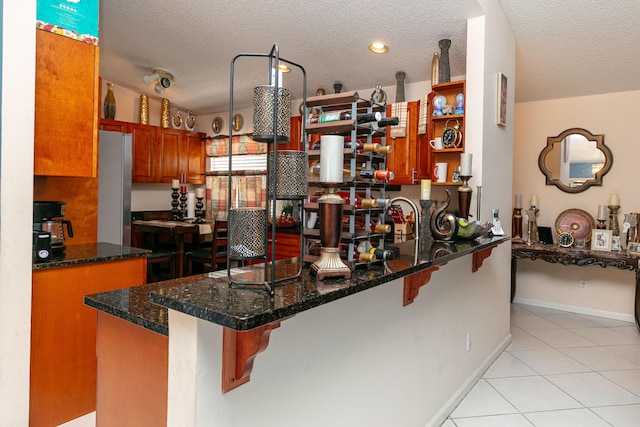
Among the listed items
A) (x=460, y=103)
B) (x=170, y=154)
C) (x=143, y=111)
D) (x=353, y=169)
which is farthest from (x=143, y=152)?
(x=353, y=169)

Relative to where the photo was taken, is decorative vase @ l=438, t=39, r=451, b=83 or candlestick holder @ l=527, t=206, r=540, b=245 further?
candlestick holder @ l=527, t=206, r=540, b=245

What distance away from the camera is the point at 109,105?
5.16 meters

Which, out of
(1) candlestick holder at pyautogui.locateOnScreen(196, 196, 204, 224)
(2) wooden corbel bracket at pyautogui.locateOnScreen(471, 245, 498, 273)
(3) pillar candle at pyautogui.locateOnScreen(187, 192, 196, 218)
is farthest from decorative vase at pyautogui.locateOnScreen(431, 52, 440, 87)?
(3) pillar candle at pyautogui.locateOnScreen(187, 192, 196, 218)

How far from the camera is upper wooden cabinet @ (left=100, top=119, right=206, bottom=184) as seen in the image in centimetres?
538

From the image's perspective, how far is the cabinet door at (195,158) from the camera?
6012 mm

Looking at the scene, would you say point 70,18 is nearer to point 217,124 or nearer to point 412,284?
A: point 412,284

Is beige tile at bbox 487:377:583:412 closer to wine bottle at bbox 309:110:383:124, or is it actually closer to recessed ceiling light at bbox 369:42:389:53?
wine bottle at bbox 309:110:383:124

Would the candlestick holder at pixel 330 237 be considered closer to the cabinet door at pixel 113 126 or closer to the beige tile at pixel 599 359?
the beige tile at pixel 599 359

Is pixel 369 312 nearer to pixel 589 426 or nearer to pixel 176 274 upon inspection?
pixel 589 426

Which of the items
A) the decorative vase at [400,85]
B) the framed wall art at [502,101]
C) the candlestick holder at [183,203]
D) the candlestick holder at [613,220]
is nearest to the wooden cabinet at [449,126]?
the framed wall art at [502,101]

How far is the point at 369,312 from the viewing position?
1655mm

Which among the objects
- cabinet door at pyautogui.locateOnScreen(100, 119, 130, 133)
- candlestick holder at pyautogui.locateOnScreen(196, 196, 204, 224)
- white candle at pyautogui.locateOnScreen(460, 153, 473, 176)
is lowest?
candlestick holder at pyautogui.locateOnScreen(196, 196, 204, 224)

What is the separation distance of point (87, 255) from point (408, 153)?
8.86 feet

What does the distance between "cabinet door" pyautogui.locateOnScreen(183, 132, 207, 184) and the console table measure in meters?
4.30
